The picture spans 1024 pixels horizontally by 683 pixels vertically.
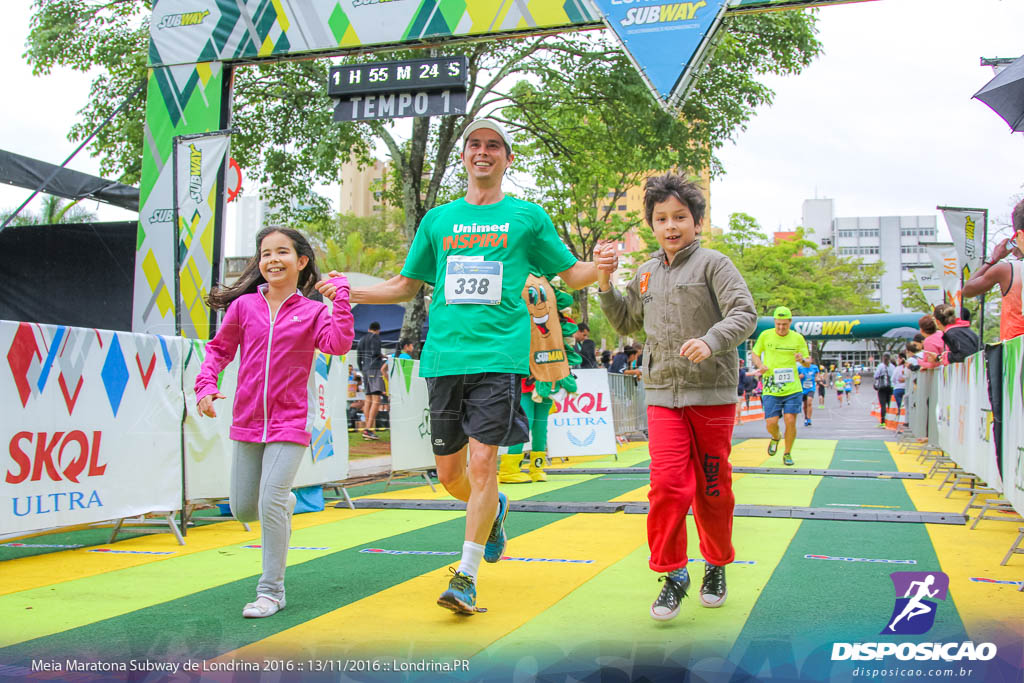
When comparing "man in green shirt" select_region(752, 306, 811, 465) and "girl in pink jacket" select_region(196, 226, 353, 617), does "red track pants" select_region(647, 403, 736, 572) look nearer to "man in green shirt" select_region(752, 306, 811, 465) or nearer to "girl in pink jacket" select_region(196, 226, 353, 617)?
"girl in pink jacket" select_region(196, 226, 353, 617)

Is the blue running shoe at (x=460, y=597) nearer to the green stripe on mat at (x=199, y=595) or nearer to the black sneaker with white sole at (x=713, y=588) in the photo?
the green stripe on mat at (x=199, y=595)

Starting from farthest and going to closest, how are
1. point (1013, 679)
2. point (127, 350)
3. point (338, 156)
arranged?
point (338, 156), point (127, 350), point (1013, 679)

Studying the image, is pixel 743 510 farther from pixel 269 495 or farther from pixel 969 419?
pixel 269 495

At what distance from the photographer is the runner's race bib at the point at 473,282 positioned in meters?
4.02

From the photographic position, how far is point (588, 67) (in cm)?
1689

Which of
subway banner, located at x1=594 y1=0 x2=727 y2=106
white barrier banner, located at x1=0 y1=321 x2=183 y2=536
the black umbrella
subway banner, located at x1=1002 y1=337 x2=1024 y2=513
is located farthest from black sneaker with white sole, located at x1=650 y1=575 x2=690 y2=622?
subway banner, located at x1=594 y1=0 x2=727 y2=106

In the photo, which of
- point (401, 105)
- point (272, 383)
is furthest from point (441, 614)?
point (401, 105)

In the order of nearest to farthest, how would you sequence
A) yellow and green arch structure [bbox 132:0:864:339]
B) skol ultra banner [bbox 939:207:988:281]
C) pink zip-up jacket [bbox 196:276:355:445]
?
pink zip-up jacket [bbox 196:276:355:445]
yellow and green arch structure [bbox 132:0:864:339]
skol ultra banner [bbox 939:207:988:281]

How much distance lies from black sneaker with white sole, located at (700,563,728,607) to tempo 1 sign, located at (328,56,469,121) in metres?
7.21

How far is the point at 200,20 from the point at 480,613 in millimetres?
9942

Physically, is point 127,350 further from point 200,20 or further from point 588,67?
point 588,67

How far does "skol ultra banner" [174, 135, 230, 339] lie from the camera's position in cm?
1040

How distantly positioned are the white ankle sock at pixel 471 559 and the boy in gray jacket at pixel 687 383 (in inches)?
29.9

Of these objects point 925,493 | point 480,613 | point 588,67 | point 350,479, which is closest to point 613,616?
point 480,613
